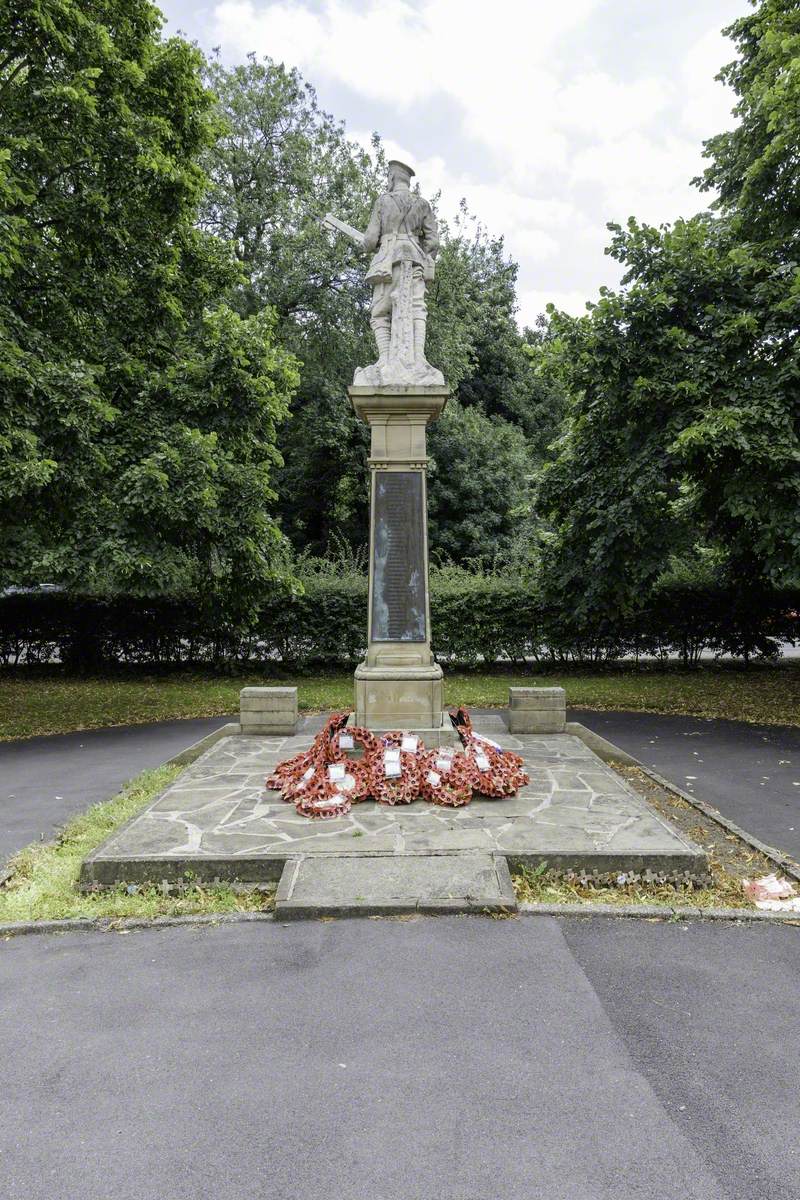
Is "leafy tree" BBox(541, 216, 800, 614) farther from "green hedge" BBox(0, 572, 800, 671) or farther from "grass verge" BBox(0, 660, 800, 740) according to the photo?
"green hedge" BBox(0, 572, 800, 671)

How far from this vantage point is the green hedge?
16766 millimetres

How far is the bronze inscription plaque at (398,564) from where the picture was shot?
8422 millimetres

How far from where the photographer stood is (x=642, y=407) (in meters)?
10.6

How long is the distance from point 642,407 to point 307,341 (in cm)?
1454

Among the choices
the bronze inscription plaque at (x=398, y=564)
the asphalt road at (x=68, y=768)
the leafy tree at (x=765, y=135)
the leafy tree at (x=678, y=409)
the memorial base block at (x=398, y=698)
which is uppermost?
the leafy tree at (x=765, y=135)

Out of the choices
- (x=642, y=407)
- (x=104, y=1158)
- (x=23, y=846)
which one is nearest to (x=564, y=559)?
(x=642, y=407)

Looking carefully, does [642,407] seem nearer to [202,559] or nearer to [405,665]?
[405,665]

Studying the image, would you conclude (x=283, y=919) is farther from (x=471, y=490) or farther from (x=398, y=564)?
(x=471, y=490)

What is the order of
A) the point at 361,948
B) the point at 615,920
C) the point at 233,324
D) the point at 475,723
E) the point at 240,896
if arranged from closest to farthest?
the point at 361,948 → the point at 615,920 → the point at 240,896 → the point at 475,723 → the point at 233,324

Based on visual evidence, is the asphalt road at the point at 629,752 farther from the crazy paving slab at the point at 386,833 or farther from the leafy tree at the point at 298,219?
the leafy tree at the point at 298,219

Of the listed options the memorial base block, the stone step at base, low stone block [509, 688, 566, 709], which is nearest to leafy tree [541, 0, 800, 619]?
low stone block [509, 688, 566, 709]

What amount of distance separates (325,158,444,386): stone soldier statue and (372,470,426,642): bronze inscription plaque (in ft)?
4.59

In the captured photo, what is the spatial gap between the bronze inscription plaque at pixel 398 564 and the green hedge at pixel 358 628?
821cm

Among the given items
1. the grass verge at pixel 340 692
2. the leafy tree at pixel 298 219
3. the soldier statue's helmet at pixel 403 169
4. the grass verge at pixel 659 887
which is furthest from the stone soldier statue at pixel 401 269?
the leafy tree at pixel 298 219
